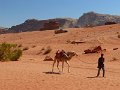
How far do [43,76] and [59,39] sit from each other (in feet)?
112

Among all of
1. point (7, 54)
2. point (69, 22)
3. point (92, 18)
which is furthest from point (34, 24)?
point (7, 54)

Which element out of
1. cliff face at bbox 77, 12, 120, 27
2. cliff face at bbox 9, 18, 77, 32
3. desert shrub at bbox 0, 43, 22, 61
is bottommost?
desert shrub at bbox 0, 43, 22, 61

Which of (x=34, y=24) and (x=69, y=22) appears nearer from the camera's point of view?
(x=69, y=22)

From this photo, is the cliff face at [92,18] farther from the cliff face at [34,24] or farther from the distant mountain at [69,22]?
the cliff face at [34,24]

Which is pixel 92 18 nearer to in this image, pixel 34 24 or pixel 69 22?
pixel 69 22

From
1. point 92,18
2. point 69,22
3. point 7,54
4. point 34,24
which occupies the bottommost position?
point 7,54

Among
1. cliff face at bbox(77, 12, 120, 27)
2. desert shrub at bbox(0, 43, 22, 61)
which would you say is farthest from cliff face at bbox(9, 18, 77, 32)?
desert shrub at bbox(0, 43, 22, 61)

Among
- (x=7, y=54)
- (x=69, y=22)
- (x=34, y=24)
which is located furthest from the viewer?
(x=34, y=24)

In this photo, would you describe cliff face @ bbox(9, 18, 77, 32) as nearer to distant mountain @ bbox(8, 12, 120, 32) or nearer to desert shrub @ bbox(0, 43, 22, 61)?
distant mountain @ bbox(8, 12, 120, 32)

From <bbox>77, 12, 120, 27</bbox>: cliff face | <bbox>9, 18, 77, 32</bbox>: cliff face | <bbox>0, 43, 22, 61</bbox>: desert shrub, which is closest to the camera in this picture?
<bbox>0, 43, 22, 61</bbox>: desert shrub

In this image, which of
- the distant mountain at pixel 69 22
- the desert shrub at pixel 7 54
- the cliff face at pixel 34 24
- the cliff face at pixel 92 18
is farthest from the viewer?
the cliff face at pixel 92 18

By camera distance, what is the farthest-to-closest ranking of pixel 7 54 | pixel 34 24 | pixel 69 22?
1. pixel 34 24
2. pixel 69 22
3. pixel 7 54

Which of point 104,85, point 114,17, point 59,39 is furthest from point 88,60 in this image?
point 114,17

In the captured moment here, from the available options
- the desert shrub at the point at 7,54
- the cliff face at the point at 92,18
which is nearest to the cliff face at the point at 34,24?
the cliff face at the point at 92,18
